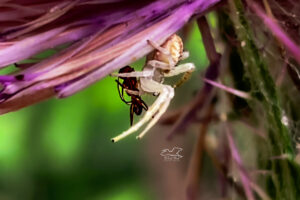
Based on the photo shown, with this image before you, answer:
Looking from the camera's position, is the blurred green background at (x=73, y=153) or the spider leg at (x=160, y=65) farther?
the blurred green background at (x=73, y=153)

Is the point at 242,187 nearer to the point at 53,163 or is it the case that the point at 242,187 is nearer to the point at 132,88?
the point at 132,88

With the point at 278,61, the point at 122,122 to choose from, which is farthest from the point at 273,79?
the point at 122,122
